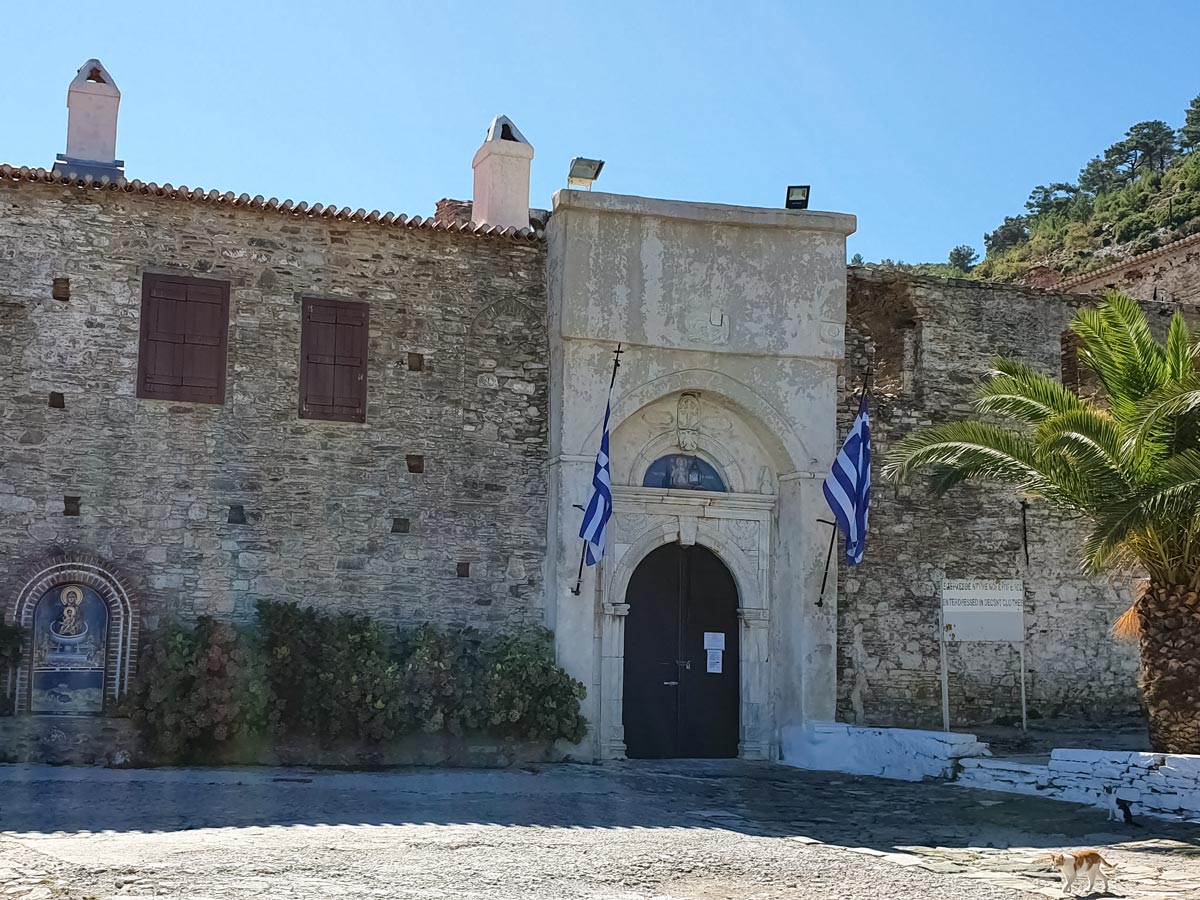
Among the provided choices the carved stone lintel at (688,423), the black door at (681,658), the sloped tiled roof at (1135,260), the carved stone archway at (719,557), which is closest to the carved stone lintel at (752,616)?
the carved stone archway at (719,557)

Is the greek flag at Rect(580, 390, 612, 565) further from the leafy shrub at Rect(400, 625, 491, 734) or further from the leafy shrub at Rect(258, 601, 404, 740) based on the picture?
the leafy shrub at Rect(258, 601, 404, 740)

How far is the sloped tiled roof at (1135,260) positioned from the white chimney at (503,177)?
13261 mm

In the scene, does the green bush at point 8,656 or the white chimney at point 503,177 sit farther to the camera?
the white chimney at point 503,177

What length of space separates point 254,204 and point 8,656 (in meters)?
4.84

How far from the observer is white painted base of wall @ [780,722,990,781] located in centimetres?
1285

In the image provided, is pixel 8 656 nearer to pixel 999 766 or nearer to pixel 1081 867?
pixel 999 766

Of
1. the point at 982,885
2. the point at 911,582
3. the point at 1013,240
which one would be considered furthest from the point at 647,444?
the point at 1013,240

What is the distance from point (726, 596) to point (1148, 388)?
4.79 m

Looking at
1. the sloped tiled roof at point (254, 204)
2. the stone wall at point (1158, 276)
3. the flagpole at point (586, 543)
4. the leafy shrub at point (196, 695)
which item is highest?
the stone wall at point (1158, 276)

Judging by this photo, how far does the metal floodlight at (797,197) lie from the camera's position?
51.0 ft

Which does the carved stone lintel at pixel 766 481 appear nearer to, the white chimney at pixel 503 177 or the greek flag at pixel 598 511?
the greek flag at pixel 598 511

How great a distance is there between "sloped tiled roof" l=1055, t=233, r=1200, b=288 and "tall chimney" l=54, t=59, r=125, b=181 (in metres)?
17.1

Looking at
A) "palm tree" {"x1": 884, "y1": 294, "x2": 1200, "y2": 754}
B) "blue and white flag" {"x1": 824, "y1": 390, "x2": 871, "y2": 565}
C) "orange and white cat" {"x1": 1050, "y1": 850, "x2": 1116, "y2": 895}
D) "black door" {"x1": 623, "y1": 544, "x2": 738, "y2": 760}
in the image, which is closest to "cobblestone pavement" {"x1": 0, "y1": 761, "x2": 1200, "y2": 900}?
"orange and white cat" {"x1": 1050, "y1": 850, "x2": 1116, "y2": 895}

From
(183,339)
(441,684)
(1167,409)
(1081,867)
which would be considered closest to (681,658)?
(441,684)
